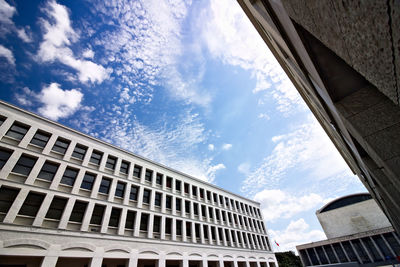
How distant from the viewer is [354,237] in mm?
39375

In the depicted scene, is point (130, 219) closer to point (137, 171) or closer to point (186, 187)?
point (137, 171)

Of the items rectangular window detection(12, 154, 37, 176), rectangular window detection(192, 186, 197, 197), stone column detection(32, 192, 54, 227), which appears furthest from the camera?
Answer: rectangular window detection(192, 186, 197, 197)

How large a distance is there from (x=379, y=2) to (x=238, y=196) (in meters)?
44.0

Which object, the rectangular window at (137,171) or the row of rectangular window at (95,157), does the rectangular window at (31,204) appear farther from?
the rectangular window at (137,171)

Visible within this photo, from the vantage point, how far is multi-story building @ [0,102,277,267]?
585 inches

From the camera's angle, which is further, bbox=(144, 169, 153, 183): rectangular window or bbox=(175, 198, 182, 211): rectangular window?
bbox=(175, 198, 182, 211): rectangular window

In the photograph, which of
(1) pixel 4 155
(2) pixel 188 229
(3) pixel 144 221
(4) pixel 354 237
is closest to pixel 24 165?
(1) pixel 4 155

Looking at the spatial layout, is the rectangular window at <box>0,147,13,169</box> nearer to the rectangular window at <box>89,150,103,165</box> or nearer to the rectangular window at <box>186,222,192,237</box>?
the rectangular window at <box>89,150,103,165</box>

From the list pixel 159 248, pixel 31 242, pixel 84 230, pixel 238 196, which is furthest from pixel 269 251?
pixel 31 242

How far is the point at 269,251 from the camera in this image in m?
39.2

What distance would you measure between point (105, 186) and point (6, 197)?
8039mm

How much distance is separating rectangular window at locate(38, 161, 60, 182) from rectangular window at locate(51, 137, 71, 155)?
161 centimetres

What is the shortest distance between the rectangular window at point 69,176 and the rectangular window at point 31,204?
7.44 feet

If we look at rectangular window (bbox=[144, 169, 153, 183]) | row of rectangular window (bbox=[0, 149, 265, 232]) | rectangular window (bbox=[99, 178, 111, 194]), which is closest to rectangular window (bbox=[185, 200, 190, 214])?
row of rectangular window (bbox=[0, 149, 265, 232])
